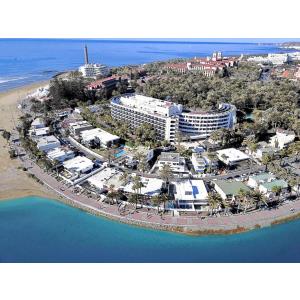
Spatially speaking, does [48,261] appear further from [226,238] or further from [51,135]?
[51,135]

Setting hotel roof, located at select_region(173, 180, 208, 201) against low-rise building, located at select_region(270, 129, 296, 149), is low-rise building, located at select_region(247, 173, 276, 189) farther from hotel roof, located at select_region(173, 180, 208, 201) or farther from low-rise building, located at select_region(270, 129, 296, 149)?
low-rise building, located at select_region(270, 129, 296, 149)

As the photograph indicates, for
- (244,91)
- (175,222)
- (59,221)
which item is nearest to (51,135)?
(59,221)

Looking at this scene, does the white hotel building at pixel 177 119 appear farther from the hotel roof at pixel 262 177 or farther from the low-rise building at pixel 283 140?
the hotel roof at pixel 262 177

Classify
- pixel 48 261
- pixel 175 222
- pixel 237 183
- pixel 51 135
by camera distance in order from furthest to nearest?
pixel 51 135
pixel 237 183
pixel 175 222
pixel 48 261

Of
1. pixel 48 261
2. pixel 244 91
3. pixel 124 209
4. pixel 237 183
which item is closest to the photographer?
pixel 48 261

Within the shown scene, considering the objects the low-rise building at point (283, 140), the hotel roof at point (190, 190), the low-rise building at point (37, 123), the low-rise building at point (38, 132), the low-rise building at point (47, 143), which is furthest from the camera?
the low-rise building at point (37, 123)

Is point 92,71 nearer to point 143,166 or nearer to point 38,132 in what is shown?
point 38,132

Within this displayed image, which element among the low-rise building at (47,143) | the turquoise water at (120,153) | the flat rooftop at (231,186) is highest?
the low-rise building at (47,143)

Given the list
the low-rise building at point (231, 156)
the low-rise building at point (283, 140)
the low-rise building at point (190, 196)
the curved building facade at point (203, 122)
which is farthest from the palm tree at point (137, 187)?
the low-rise building at point (283, 140)
